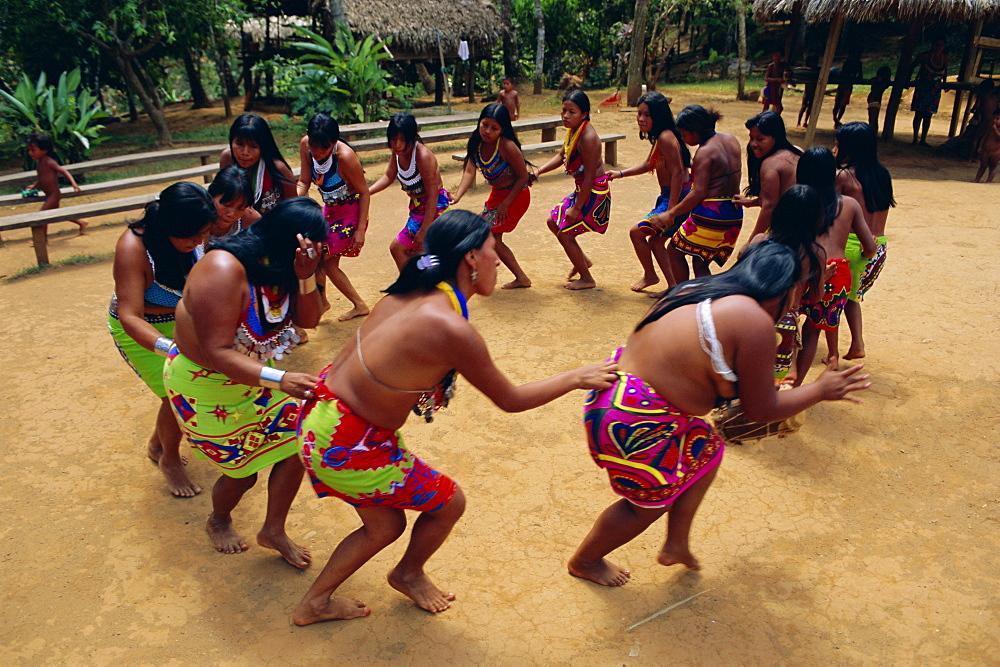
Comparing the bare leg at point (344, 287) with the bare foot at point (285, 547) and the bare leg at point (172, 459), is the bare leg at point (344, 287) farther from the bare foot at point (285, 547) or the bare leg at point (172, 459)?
the bare foot at point (285, 547)

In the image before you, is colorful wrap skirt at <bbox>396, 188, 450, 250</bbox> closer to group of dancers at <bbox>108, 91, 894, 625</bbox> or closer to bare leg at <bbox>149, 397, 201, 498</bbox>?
group of dancers at <bbox>108, 91, 894, 625</bbox>

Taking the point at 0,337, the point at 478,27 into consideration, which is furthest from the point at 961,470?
the point at 478,27

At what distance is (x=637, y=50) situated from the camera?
604 inches

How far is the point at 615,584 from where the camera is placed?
2920mm

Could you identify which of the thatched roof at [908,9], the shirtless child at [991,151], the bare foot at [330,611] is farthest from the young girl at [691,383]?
the thatched roof at [908,9]

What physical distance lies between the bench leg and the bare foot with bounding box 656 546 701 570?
6.99 m

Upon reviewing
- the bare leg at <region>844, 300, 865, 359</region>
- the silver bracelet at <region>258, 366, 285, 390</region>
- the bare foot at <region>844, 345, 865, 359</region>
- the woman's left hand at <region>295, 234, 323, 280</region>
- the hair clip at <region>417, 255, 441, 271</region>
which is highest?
the hair clip at <region>417, 255, 441, 271</region>

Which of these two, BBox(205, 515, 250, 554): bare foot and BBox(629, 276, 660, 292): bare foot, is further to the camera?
BBox(629, 276, 660, 292): bare foot

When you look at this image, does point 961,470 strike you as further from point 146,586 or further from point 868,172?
point 146,586

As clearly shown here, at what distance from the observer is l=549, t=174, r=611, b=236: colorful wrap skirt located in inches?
235

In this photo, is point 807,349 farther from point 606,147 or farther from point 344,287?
point 606,147

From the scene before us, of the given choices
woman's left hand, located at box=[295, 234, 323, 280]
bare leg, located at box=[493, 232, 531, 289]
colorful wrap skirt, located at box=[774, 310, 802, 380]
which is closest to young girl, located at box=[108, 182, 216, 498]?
woman's left hand, located at box=[295, 234, 323, 280]

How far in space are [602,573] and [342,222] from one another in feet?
11.6

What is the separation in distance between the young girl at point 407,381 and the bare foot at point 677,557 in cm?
91
